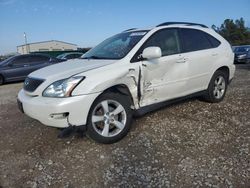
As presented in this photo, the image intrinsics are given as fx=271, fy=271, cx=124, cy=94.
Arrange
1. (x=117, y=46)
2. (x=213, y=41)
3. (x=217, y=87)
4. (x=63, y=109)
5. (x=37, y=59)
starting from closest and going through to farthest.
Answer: (x=63, y=109) → (x=117, y=46) → (x=213, y=41) → (x=217, y=87) → (x=37, y=59)

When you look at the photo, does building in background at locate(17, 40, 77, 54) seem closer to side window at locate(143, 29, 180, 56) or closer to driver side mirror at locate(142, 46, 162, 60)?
side window at locate(143, 29, 180, 56)

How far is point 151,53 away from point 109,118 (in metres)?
1.16

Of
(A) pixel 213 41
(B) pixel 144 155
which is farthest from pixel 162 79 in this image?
(A) pixel 213 41

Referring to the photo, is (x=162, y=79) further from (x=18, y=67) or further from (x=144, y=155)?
(x=18, y=67)

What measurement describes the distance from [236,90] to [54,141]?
5272mm

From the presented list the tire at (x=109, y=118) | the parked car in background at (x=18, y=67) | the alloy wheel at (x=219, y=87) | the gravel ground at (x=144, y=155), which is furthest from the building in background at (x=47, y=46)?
the tire at (x=109, y=118)

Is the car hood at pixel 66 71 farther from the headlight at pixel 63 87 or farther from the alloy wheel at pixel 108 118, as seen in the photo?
the alloy wheel at pixel 108 118

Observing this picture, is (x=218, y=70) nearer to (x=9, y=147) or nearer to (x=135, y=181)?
(x=135, y=181)

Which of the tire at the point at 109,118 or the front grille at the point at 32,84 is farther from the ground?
the front grille at the point at 32,84

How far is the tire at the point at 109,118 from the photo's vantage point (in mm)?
3818

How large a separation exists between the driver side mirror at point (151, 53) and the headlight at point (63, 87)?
1069mm

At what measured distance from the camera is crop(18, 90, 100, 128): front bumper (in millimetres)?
3543

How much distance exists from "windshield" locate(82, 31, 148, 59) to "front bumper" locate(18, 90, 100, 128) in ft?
3.31

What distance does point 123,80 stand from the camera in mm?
4035
